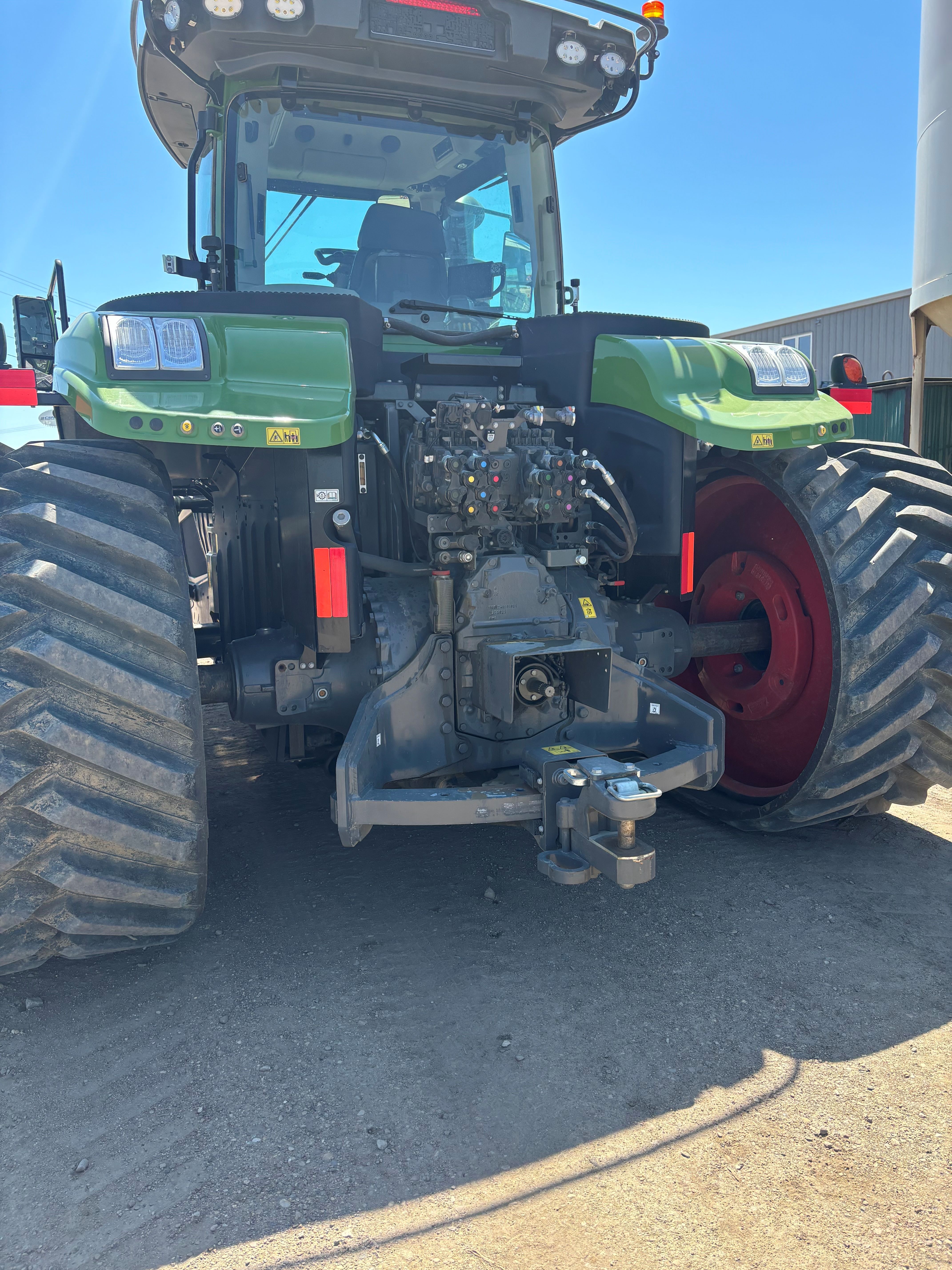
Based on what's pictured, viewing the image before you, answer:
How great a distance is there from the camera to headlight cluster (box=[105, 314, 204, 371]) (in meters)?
2.61

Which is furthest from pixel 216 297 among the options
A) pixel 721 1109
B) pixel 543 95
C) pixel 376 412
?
pixel 721 1109

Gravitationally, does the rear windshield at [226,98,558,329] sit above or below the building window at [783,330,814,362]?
below

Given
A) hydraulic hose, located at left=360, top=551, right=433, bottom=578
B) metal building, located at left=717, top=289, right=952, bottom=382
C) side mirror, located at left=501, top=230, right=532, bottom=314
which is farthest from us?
metal building, located at left=717, top=289, right=952, bottom=382

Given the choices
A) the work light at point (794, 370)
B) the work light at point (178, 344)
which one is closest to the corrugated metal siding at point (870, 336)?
the work light at point (794, 370)

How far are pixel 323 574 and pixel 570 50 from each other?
2.60 m

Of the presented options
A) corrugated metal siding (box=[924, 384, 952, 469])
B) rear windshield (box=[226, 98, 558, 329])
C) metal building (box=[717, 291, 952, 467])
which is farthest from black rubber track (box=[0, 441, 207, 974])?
corrugated metal siding (box=[924, 384, 952, 469])

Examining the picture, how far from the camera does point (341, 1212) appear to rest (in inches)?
73.2

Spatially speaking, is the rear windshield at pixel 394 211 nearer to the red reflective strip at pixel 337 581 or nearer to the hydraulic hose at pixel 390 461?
the hydraulic hose at pixel 390 461

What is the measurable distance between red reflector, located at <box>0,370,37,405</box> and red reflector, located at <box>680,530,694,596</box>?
7.60ft

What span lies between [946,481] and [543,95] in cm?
235

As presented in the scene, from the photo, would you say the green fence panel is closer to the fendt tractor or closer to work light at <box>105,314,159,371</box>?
the fendt tractor

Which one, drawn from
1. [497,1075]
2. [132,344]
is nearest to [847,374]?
[132,344]

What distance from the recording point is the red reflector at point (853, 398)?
3.88m

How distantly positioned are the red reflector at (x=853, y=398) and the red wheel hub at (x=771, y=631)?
552mm
